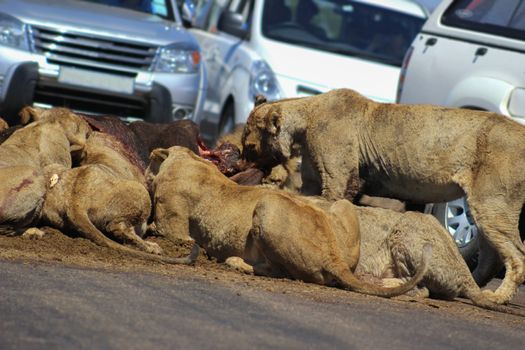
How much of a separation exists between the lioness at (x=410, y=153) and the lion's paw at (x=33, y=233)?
1.84 meters

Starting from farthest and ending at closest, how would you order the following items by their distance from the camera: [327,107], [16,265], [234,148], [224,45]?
1. [224,45]
2. [234,148]
3. [327,107]
4. [16,265]

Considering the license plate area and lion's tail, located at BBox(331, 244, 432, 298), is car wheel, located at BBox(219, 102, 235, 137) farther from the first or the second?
lion's tail, located at BBox(331, 244, 432, 298)

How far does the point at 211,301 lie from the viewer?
23.2ft

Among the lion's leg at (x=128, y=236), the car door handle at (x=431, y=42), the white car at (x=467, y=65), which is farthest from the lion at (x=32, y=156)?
the car door handle at (x=431, y=42)

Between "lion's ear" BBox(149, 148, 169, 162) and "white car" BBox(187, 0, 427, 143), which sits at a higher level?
"lion's ear" BBox(149, 148, 169, 162)

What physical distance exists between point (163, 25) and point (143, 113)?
1.23m

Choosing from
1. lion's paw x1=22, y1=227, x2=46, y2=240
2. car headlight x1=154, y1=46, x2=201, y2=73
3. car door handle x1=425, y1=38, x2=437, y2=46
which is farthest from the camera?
car headlight x1=154, y1=46, x2=201, y2=73

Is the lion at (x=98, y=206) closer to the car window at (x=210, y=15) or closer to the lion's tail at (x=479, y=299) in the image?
the lion's tail at (x=479, y=299)

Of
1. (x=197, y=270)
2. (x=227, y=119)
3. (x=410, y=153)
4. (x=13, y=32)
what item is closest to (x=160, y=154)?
(x=197, y=270)

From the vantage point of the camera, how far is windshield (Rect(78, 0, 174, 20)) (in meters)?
14.7

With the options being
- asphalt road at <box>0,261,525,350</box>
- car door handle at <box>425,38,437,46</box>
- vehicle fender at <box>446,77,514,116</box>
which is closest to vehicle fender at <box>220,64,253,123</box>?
car door handle at <box>425,38,437,46</box>

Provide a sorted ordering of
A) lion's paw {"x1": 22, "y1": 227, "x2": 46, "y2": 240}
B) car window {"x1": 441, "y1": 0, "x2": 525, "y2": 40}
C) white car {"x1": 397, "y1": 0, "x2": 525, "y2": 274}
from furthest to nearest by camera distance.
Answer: car window {"x1": 441, "y1": 0, "x2": 525, "y2": 40}, white car {"x1": 397, "y1": 0, "x2": 525, "y2": 274}, lion's paw {"x1": 22, "y1": 227, "x2": 46, "y2": 240}

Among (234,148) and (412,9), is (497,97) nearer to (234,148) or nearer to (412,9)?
(234,148)

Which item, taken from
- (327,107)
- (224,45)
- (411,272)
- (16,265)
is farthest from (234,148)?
(224,45)
